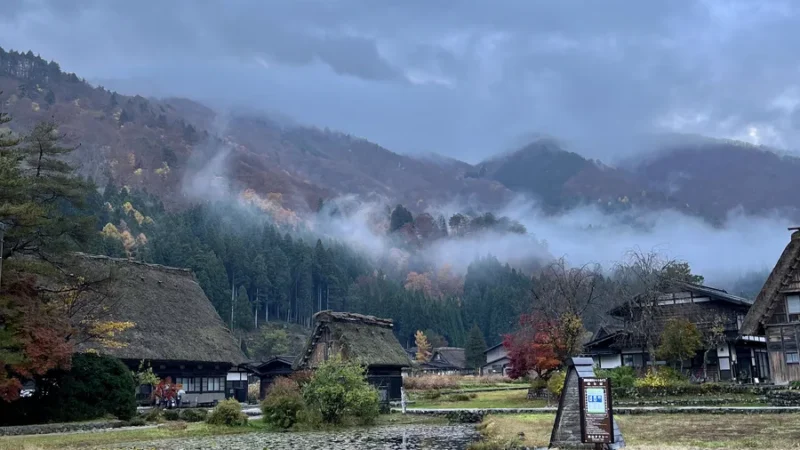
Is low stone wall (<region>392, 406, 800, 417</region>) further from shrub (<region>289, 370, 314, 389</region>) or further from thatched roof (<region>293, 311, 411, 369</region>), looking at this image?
thatched roof (<region>293, 311, 411, 369</region>)

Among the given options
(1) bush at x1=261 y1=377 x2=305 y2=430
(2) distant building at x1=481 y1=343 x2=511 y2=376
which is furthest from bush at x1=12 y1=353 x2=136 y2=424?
(2) distant building at x1=481 y1=343 x2=511 y2=376

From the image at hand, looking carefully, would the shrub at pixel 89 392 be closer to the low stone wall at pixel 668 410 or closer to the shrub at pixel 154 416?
the shrub at pixel 154 416

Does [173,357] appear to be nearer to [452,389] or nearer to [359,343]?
[359,343]

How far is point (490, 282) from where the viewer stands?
161875 millimetres

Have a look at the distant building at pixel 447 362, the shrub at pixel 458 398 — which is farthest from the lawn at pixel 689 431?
the distant building at pixel 447 362

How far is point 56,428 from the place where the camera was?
28.3 meters

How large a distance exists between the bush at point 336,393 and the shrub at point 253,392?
27.0m

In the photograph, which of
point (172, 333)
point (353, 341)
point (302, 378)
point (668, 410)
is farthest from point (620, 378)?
point (172, 333)

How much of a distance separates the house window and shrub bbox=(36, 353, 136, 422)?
107ft

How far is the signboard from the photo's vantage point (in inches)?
625

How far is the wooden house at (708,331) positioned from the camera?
43812mm

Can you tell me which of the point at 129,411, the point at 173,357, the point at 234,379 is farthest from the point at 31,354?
the point at 234,379

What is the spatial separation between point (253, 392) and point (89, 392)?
32.3 meters

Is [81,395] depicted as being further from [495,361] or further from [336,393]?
[495,361]
